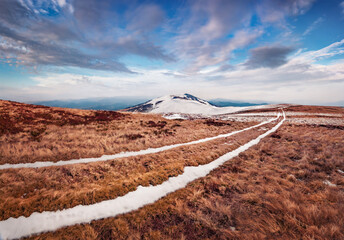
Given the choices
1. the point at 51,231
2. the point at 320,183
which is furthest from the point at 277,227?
the point at 51,231

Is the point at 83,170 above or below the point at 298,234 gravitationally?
below

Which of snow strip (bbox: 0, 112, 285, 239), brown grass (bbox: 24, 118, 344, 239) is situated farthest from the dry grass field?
snow strip (bbox: 0, 112, 285, 239)

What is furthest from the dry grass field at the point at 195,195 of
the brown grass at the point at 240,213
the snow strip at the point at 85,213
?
the snow strip at the point at 85,213

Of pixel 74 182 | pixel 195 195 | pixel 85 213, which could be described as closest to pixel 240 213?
pixel 195 195

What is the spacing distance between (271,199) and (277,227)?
177 centimetres

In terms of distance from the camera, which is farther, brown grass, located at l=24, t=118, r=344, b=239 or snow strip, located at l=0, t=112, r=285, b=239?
snow strip, located at l=0, t=112, r=285, b=239

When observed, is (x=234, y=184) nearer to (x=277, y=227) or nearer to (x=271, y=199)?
(x=271, y=199)

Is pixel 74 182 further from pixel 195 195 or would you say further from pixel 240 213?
pixel 240 213

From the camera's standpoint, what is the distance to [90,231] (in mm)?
4250

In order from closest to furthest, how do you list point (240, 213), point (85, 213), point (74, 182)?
point (240, 213) → point (85, 213) → point (74, 182)

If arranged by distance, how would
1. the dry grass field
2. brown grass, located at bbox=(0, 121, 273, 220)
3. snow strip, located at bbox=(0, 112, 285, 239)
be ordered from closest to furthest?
the dry grass field
snow strip, located at bbox=(0, 112, 285, 239)
brown grass, located at bbox=(0, 121, 273, 220)

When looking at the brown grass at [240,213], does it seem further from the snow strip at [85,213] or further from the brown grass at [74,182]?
the brown grass at [74,182]

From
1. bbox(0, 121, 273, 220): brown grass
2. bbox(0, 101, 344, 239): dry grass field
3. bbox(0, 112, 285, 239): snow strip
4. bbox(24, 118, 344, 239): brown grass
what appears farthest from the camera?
bbox(0, 121, 273, 220): brown grass

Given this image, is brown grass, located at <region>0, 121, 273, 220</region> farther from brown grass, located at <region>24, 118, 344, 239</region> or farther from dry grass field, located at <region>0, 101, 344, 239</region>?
brown grass, located at <region>24, 118, 344, 239</region>
